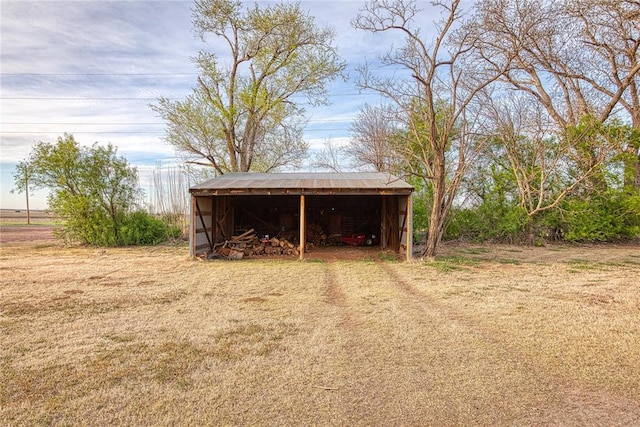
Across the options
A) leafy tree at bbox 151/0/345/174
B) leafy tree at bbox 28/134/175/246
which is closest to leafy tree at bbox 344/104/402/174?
leafy tree at bbox 151/0/345/174

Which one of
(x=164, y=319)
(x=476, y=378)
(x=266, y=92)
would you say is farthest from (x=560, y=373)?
(x=266, y=92)

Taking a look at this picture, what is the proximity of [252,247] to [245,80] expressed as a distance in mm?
8934

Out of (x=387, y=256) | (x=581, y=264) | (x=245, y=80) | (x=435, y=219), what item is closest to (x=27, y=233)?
(x=245, y=80)

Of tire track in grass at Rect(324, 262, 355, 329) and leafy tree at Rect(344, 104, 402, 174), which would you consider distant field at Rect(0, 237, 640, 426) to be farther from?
leafy tree at Rect(344, 104, 402, 174)

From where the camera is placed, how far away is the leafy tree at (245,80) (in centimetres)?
1622

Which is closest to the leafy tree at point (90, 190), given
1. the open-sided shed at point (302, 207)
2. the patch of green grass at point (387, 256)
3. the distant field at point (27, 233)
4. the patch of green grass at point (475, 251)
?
the distant field at point (27, 233)

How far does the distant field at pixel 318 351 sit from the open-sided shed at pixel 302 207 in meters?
2.96

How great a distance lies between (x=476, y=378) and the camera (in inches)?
124

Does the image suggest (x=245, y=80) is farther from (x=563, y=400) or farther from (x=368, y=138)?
(x=563, y=400)

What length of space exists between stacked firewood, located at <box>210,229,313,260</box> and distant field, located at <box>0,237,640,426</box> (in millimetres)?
3737

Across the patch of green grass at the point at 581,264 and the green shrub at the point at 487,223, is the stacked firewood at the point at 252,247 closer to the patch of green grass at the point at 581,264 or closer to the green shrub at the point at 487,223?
the green shrub at the point at 487,223

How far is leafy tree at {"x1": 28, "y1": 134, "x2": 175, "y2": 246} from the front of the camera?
13125 mm

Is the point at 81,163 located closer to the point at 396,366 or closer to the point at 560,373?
the point at 396,366

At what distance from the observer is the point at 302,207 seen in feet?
32.8
